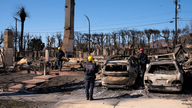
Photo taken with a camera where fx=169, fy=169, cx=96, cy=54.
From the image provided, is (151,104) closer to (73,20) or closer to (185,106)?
(185,106)

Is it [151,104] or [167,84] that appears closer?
[151,104]

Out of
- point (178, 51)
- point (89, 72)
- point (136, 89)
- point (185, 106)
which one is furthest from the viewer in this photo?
point (178, 51)

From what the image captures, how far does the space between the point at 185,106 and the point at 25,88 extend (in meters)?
7.88

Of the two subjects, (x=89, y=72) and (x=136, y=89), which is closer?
(x=89, y=72)

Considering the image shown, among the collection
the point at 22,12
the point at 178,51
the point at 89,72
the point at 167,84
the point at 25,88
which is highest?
the point at 22,12

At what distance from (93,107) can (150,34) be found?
46.6 metres

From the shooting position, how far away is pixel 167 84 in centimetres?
717

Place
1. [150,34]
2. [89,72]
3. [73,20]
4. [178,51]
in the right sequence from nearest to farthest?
[89,72]
[178,51]
[73,20]
[150,34]

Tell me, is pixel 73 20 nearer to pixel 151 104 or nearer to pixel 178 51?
pixel 178 51

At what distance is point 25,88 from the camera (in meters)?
9.41

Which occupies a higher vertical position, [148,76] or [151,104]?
[148,76]

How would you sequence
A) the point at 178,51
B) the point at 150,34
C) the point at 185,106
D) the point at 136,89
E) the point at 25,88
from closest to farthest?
the point at 185,106
the point at 136,89
the point at 25,88
the point at 178,51
the point at 150,34

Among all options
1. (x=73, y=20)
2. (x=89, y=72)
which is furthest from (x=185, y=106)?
(x=73, y=20)

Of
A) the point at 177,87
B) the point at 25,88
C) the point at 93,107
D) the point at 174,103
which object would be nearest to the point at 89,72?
the point at 93,107
